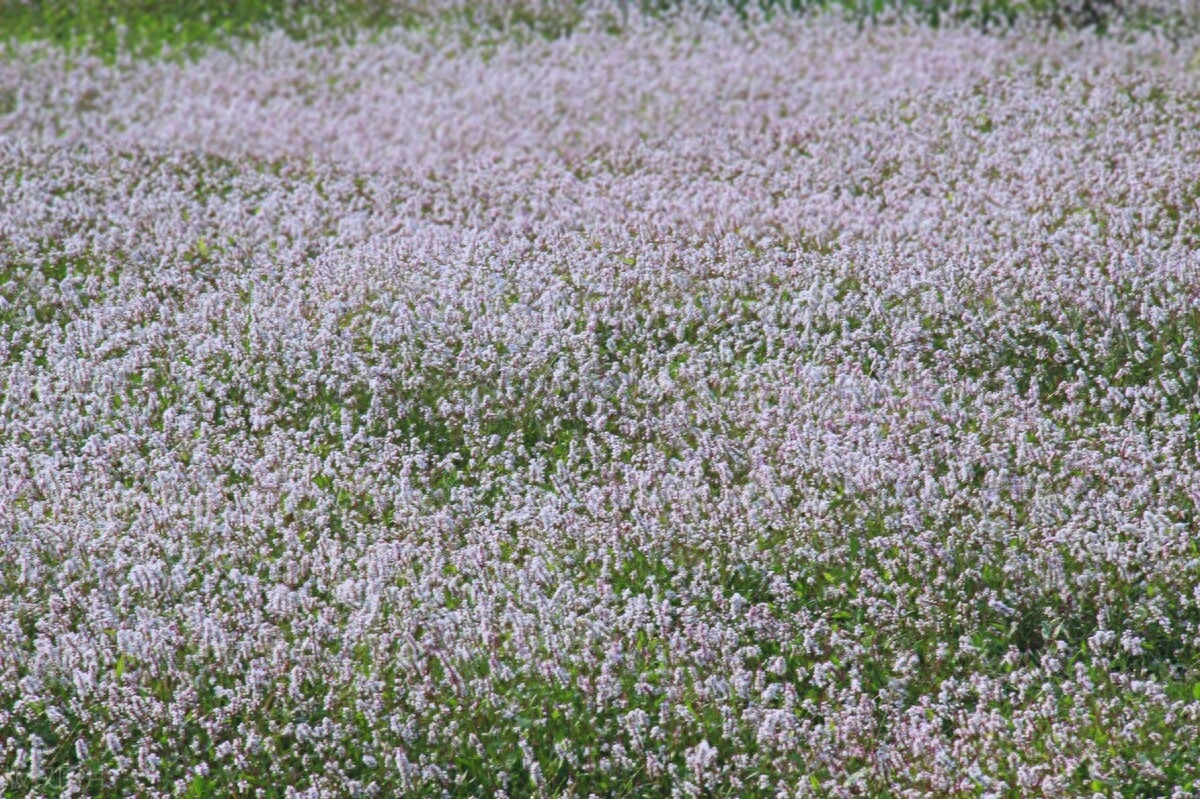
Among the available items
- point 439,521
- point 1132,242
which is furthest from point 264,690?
point 1132,242

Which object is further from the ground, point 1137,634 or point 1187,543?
point 1187,543

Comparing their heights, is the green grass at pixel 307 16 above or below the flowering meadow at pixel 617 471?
above

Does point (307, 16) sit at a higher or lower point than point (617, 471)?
higher

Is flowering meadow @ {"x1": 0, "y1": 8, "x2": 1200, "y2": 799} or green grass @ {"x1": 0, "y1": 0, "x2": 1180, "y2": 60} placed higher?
green grass @ {"x1": 0, "y1": 0, "x2": 1180, "y2": 60}

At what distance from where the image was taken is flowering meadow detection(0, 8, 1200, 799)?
14.8ft

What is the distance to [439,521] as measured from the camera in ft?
18.2

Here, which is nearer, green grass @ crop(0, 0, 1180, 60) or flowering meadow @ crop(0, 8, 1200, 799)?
flowering meadow @ crop(0, 8, 1200, 799)

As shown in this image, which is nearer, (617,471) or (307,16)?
(617,471)

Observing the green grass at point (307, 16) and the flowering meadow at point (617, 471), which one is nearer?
the flowering meadow at point (617, 471)

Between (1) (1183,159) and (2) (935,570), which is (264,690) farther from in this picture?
(1) (1183,159)

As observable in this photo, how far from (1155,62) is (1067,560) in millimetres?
10008

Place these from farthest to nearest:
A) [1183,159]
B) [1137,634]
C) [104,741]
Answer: [1183,159], [1137,634], [104,741]

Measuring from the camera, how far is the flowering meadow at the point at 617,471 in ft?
14.8

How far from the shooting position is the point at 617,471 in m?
6.04
